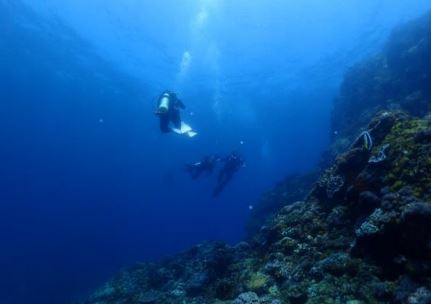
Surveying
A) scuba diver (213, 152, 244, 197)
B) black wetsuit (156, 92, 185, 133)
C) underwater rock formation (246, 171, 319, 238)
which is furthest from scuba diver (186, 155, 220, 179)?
black wetsuit (156, 92, 185, 133)

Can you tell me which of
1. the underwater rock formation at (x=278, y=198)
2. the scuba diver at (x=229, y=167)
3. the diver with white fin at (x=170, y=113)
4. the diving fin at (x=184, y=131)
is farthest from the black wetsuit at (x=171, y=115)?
the underwater rock formation at (x=278, y=198)

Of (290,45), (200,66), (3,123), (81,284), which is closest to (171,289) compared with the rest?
(81,284)

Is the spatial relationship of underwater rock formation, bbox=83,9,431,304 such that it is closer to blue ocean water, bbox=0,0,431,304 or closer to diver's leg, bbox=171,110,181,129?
diver's leg, bbox=171,110,181,129

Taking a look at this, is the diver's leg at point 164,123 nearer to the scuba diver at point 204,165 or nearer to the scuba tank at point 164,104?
the scuba tank at point 164,104

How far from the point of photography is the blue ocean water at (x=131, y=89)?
38.2 m

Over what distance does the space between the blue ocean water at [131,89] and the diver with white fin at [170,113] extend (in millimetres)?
8110

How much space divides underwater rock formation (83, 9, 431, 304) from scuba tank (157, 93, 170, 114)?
462 cm

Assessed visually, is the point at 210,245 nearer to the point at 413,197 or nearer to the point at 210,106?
the point at 413,197

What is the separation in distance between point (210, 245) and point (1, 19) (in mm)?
37489

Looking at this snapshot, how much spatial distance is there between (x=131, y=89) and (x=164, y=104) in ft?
167

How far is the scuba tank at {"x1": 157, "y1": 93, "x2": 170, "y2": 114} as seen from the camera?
469 inches

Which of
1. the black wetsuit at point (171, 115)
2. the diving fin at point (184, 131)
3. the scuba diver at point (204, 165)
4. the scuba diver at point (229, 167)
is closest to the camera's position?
the black wetsuit at point (171, 115)

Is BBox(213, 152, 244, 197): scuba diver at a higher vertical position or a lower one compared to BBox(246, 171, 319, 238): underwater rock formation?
lower

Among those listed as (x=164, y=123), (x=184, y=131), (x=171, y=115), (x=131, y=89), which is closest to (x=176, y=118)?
(x=171, y=115)
